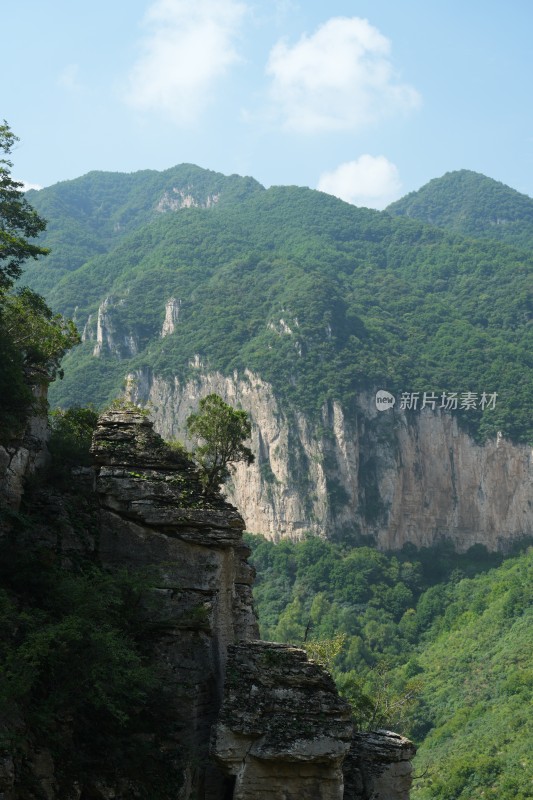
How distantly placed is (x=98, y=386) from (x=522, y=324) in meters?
53.8

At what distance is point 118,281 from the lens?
13175 cm

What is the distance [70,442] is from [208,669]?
560 centimetres

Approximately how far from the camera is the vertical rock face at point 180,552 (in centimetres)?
1611

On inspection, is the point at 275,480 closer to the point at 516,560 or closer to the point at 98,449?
the point at 516,560

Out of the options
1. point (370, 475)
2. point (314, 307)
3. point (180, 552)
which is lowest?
point (180, 552)

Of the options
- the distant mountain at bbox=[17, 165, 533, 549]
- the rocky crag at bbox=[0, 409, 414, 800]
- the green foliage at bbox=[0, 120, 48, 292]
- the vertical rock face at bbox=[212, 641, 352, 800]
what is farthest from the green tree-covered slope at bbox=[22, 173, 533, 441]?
the vertical rock face at bbox=[212, 641, 352, 800]

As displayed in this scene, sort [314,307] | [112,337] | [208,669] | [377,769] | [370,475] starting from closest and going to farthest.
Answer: [208,669]
[377,769]
[370,475]
[314,307]
[112,337]

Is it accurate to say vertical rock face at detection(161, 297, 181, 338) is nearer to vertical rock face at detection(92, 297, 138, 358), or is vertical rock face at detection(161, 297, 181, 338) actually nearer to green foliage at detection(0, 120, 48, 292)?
vertical rock face at detection(92, 297, 138, 358)

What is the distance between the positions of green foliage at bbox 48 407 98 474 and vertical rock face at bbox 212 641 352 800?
17.8ft

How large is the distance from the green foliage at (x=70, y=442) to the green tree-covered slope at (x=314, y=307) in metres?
82.1

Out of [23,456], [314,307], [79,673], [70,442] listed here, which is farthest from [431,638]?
[79,673]

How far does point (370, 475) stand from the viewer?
108 m

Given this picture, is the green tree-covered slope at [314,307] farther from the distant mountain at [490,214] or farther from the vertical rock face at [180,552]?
the vertical rock face at [180,552]

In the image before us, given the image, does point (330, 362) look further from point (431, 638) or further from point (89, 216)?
point (89, 216)
